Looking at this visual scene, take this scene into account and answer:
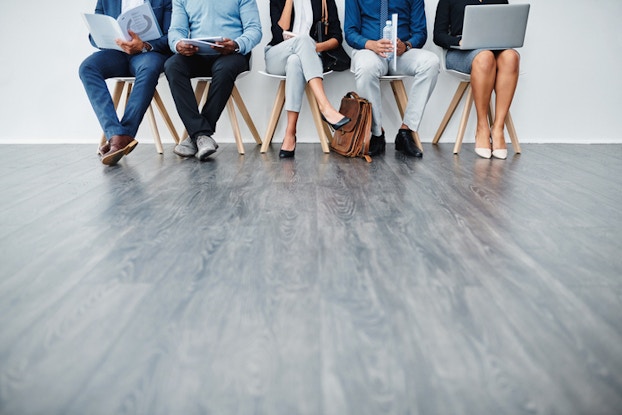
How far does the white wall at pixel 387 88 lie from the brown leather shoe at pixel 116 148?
90 centimetres

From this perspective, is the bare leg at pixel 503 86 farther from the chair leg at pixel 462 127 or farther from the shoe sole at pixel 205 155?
the shoe sole at pixel 205 155

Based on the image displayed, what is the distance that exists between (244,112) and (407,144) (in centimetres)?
94

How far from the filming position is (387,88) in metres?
3.24

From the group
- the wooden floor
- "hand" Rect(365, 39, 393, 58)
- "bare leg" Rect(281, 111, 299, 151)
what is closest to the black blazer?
"hand" Rect(365, 39, 393, 58)

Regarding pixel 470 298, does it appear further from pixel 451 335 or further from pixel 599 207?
pixel 599 207

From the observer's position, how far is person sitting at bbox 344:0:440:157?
2.66 m

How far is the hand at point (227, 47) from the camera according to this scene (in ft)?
8.34

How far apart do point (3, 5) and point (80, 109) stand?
795 millimetres

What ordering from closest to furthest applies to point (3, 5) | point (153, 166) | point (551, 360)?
1. point (551, 360)
2. point (153, 166)
3. point (3, 5)

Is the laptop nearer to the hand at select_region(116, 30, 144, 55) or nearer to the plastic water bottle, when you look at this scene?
the plastic water bottle

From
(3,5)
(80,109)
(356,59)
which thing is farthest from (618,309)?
(3,5)

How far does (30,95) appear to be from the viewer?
3344 mm

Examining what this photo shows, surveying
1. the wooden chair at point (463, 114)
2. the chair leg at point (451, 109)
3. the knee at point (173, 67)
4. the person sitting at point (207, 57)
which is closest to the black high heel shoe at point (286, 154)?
the person sitting at point (207, 57)

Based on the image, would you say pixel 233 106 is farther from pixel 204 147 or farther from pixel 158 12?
pixel 158 12
